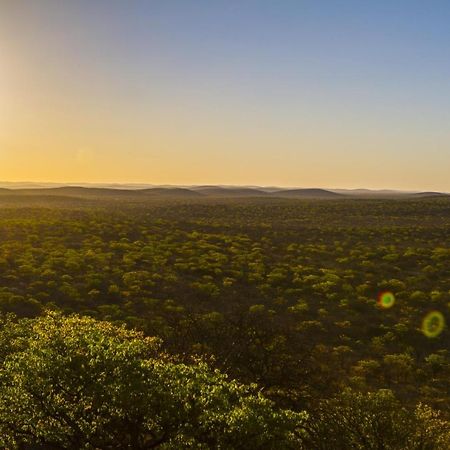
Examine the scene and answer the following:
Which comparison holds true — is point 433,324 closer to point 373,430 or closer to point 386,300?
point 386,300

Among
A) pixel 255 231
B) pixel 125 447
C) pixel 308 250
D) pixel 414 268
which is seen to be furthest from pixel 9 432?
pixel 255 231

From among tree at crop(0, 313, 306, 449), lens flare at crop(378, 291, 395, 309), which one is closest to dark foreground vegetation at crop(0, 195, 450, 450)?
tree at crop(0, 313, 306, 449)

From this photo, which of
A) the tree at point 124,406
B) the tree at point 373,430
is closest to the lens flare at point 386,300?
the tree at point 373,430

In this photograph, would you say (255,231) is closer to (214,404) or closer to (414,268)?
(414,268)

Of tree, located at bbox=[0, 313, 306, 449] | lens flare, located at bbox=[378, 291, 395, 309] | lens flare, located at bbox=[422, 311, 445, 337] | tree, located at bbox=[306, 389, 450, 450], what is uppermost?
tree, located at bbox=[0, 313, 306, 449]

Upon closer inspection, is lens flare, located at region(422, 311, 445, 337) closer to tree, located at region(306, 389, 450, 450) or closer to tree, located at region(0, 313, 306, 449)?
tree, located at region(306, 389, 450, 450)
